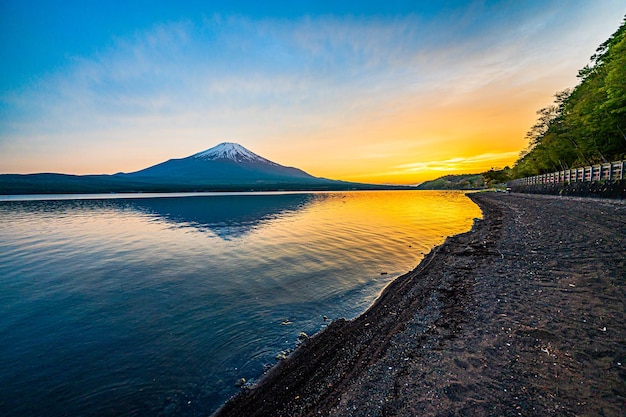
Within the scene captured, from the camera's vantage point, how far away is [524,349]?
248 inches

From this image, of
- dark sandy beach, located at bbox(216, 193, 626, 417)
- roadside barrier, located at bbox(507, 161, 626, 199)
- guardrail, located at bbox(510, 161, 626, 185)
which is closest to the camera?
dark sandy beach, located at bbox(216, 193, 626, 417)

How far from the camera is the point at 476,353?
21.1 feet

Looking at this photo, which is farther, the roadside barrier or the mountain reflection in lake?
the mountain reflection in lake

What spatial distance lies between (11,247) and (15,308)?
1939 cm

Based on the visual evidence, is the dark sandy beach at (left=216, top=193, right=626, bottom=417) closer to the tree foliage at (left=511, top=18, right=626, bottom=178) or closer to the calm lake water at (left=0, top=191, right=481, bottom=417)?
the calm lake water at (left=0, top=191, right=481, bottom=417)

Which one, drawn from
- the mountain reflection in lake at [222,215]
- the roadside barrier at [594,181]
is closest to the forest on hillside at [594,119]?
the roadside barrier at [594,181]

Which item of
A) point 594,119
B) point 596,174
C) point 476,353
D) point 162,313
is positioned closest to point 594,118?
point 594,119

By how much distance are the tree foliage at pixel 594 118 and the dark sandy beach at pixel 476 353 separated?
31.6 meters

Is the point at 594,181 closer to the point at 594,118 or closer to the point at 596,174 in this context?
the point at 596,174

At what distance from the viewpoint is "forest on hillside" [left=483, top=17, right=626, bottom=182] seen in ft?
99.5

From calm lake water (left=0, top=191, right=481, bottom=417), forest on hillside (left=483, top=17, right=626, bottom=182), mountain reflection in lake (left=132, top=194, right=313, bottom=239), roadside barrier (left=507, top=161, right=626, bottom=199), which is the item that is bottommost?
calm lake water (left=0, top=191, right=481, bottom=417)

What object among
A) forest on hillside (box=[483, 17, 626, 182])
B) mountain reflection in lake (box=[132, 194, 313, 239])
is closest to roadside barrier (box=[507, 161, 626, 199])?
forest on hillside (box=[483, 17, 626, 182])

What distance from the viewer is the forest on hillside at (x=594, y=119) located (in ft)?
99.5

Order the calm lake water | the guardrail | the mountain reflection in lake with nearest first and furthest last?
the calm lake water < the guardrail < the mountain reflection in lake
